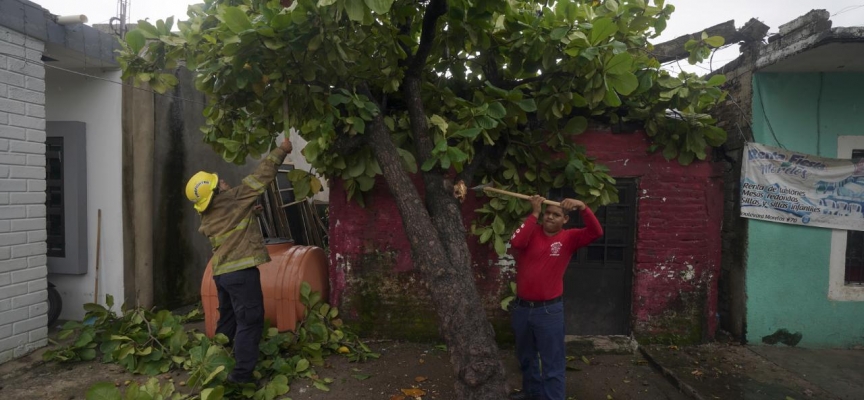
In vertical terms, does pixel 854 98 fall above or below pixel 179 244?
above

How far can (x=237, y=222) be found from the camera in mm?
4238

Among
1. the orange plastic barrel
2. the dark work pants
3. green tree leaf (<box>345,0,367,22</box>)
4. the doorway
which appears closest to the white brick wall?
the orange plastic barrel

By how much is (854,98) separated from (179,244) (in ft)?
26.6

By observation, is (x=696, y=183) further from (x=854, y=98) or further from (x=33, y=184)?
(x=33, y=184)

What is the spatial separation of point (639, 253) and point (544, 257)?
213 cm

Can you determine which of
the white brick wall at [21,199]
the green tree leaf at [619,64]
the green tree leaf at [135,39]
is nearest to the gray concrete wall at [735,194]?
the green tree leaf at [619,64]

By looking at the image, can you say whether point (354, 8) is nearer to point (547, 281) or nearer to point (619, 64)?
point (619, 64)

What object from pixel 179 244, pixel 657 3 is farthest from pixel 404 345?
pixel 657 3

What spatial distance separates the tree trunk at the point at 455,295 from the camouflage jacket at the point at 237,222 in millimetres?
1200

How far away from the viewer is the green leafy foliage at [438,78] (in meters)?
3.37

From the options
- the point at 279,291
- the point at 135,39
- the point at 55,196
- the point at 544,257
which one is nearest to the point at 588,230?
the point at 544,257

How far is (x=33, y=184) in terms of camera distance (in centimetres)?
468

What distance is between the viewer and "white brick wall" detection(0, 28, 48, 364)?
4.41 meters

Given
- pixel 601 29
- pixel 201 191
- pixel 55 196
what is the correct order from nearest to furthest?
1. pixel 601 29
2. pixel 201 191
3. pixel 55 196
